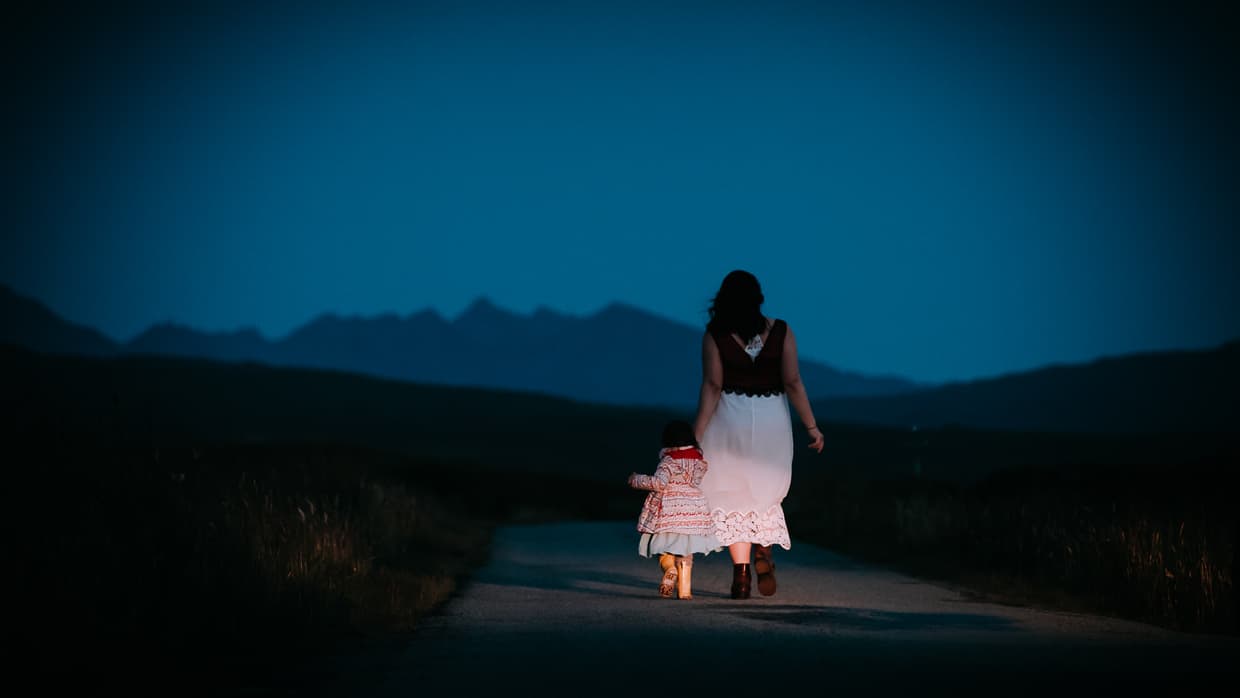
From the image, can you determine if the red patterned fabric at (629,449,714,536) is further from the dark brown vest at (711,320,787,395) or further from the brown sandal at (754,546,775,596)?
the dark brown vest at (711,320,787,395)

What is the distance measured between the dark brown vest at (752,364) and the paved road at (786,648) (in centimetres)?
178

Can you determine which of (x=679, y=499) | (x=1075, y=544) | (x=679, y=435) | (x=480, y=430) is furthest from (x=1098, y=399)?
(x=679, y=435)

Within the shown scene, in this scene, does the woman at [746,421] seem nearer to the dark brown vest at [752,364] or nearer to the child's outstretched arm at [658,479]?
the dark brown vest at [752,364]

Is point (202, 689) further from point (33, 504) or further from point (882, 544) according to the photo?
point (882, 544)

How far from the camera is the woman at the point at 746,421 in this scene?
464 inches

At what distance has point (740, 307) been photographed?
11719 millimetres

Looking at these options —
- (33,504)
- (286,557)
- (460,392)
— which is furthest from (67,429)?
(460,392)

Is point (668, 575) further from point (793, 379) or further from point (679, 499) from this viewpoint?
point (793, 379)

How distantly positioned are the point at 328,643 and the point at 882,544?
10952 millimetres

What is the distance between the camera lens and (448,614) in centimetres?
1092

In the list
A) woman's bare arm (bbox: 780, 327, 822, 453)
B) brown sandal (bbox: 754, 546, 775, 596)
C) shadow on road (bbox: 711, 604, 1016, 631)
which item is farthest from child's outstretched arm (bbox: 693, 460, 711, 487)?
shadow on road (bbox: 711, 604, 1016, 631)

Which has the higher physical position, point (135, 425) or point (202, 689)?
point (135, 425)

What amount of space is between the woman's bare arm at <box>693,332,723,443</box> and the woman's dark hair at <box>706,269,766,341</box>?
15 cm

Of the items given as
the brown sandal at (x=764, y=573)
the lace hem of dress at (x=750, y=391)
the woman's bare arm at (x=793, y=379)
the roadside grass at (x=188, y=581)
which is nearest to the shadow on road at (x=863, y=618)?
the brown sandal at (x=764, y=573)
